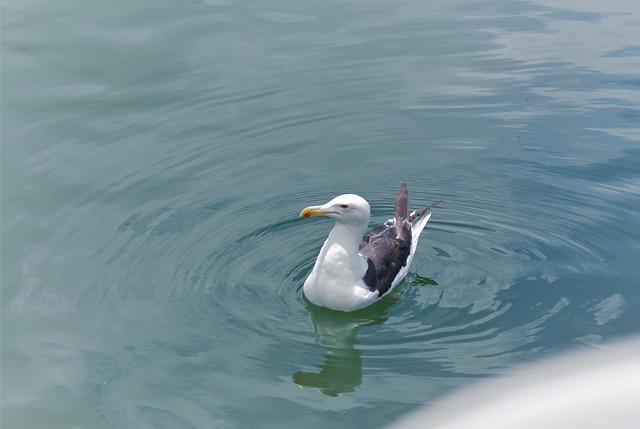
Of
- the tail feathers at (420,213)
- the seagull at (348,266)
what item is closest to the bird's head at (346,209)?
the seagull at (348,266)

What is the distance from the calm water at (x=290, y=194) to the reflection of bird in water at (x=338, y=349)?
1.1 inches

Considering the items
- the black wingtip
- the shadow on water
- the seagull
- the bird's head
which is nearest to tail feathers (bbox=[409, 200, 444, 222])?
the black wingtip

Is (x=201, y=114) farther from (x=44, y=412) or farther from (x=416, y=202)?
(x=44, y=412)

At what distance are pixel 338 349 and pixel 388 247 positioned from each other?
1.51 m

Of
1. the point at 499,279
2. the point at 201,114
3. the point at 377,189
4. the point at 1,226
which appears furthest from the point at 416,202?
the point at 1,226

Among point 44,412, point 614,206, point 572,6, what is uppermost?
point 572,6

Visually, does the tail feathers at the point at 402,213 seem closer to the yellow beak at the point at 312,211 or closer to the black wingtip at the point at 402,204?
the black wingtip at the point at 402,204

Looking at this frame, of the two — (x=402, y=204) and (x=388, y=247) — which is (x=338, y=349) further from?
(x=402, y=204)

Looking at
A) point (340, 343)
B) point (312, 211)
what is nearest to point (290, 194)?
point (312, 211)

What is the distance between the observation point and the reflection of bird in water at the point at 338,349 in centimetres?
763

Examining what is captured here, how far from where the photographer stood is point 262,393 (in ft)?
24.4

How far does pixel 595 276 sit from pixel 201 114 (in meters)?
5.54

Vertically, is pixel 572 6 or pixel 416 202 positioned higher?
pixel 572 6

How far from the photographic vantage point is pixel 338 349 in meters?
8.05
